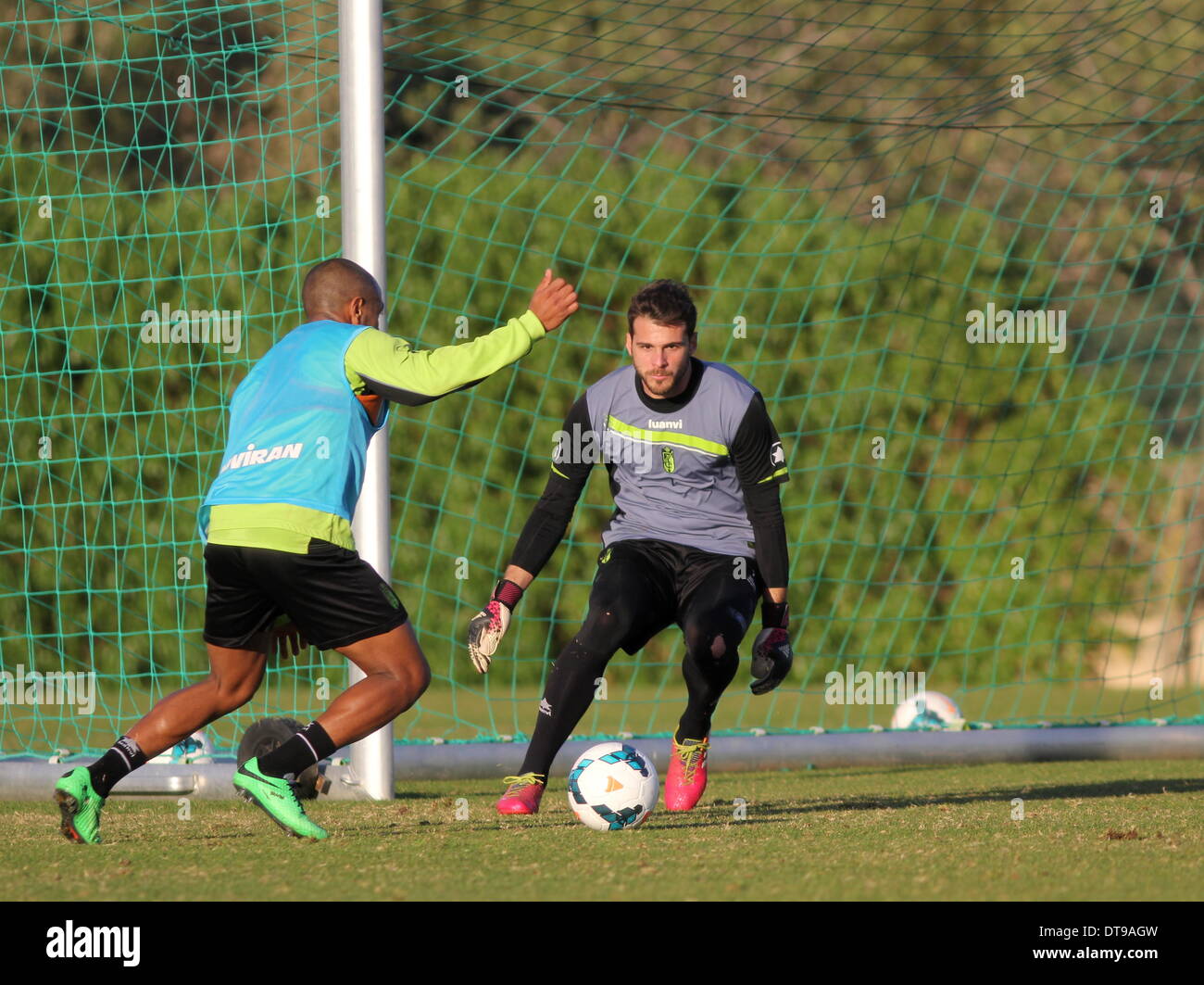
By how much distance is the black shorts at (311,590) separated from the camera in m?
4.35

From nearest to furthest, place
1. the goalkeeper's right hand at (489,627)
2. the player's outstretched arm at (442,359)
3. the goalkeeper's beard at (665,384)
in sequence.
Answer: the player's outstretched arm at (442,359)
the goalkeeper's right hand at (489,627)
the goalkeeper's beard at (665,384)

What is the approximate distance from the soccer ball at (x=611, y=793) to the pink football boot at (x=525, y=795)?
0.27 meters

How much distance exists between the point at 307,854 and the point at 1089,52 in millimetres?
5229

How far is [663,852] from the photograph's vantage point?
4.18 meters

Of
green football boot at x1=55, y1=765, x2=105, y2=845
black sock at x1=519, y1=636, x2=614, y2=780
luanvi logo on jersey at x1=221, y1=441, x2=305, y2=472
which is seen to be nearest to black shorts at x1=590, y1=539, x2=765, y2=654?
black sock at x1=519, y1=636, x2=614, y2=780

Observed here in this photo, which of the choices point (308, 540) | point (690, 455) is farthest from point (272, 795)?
point (690, 455)

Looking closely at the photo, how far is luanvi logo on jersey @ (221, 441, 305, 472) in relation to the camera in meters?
4.39

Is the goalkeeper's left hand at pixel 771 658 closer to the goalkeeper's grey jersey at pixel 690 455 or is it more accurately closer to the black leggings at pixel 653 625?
the black leggings at pixel 653 625

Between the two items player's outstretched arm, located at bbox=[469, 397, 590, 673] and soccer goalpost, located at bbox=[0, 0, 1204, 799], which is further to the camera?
soccer goalpost, located at bbox=[0, 0, 1204, 799]

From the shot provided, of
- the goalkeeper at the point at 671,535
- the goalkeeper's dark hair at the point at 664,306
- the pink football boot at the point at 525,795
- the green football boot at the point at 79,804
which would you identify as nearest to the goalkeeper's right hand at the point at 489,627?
the goalkeeper at the point at 671,535

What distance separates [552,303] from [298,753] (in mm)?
1348

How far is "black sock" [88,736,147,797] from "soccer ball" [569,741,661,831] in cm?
121

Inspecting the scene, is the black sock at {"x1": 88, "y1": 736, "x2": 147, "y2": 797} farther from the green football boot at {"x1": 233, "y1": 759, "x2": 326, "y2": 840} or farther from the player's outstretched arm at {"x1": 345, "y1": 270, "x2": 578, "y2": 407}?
the player's outstretched arm at {"x1": 345, "y1": 270, "x2": 578, "y2": 407}

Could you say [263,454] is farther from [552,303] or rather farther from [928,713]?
[928,713]
